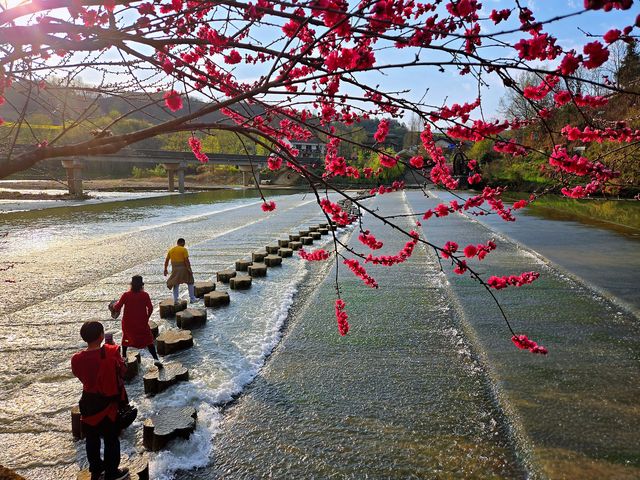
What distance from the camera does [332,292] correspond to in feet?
31.3

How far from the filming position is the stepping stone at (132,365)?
18.4ft

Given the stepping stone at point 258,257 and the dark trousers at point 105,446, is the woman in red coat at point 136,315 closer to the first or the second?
the dark trousers at point 105,446

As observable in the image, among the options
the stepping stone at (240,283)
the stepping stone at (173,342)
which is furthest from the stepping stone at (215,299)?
the stepping stone at (173,342)

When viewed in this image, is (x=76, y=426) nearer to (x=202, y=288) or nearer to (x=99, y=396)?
(x=99, y=396)

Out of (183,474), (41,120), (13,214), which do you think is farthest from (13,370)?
(41,120)

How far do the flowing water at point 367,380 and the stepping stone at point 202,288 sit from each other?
571mm

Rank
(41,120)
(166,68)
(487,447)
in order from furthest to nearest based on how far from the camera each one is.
→ (41,120), (487,447), (166,68)

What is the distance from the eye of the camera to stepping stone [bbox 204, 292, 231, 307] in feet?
28.2

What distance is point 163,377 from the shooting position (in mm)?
5391

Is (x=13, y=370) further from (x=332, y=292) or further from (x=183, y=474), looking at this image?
(x=332, y=292)

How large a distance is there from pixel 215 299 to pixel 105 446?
5.08m

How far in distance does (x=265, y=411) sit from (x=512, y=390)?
280cm

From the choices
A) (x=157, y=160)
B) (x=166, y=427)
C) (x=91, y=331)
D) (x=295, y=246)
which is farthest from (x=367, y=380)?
(x=157, y=160)

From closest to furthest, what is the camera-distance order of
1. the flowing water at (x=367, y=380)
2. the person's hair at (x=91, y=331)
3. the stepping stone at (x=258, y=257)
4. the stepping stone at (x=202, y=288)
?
the person's hair at (x=91, y=331)
the flowing water at (x=367, y=380)
the stepping stone at (x=202, y=288)
the stepping stone at (x=258, y=257)
